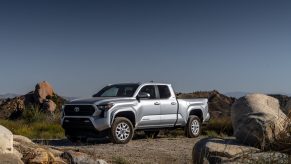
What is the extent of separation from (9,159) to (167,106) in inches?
324

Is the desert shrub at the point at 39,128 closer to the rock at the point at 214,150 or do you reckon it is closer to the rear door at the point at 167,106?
the rear door at the point at 167,106

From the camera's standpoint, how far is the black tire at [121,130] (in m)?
14.6

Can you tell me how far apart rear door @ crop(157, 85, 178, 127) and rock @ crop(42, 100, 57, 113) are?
12.1m

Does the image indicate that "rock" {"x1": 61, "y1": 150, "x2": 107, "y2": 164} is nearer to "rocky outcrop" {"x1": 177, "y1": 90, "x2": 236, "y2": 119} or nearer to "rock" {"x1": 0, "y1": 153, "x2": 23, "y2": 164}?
"rock" {"x1": 0, "y1": 153, "x2": 23, "y2": 164}

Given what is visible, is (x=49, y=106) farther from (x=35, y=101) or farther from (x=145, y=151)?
(x=145, y=151)

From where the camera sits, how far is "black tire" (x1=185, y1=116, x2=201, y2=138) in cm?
Result: 1728

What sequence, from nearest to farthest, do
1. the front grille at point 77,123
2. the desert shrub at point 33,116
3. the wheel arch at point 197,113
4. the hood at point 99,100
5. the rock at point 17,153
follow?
the rock at point 17,153 < the front grille at point 77,123 < the hood at point 99,100 < the wheel arch at point 197,113 < the desert shrub at point 33,116

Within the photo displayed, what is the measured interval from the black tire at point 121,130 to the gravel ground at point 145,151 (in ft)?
0.66

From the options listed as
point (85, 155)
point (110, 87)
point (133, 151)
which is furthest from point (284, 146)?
point (110, 87)

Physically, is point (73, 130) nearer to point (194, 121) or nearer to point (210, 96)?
point (194, 121)

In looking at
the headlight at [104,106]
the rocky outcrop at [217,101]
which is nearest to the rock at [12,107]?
the rocky outcrop at [217,101]

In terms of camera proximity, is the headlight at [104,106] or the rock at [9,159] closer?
the rock at [9,159]

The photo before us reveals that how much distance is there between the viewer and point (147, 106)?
620 inches

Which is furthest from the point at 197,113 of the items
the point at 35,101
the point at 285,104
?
the point at 35,101
